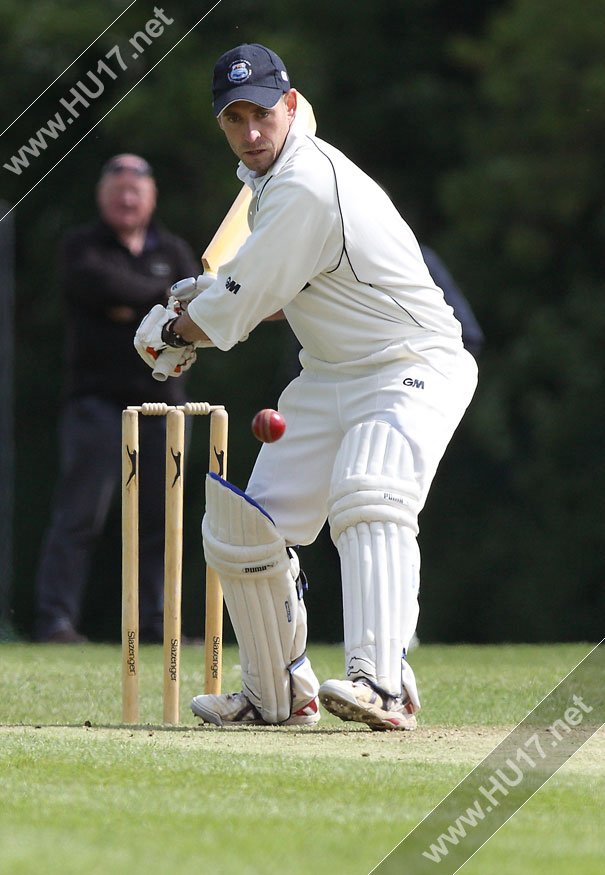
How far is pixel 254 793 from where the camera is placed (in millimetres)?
3227

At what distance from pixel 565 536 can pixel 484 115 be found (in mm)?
3770

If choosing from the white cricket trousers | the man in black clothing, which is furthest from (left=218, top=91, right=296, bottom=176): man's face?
the man in black clothing

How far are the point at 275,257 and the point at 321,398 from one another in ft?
1.40

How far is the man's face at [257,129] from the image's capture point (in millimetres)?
4363

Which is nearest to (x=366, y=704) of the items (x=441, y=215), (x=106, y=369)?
(x=106, y=369)

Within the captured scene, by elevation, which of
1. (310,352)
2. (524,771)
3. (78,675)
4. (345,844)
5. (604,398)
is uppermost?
(604,398)

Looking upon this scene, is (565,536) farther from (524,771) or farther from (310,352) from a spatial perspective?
(524,771)

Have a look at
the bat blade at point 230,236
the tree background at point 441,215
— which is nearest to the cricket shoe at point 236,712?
the bat blade at point 230,236

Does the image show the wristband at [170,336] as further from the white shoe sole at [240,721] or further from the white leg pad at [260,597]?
the white shoe sole at [240,721]

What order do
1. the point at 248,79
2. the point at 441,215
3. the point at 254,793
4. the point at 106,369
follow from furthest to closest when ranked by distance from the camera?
the point at 441,215 < the point at 106,369 < the point at 248,79 < the point at 254,793

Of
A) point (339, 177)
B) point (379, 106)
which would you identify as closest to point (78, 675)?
point (339, 177)

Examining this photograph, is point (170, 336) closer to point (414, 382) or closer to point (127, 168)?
point (414, 382)

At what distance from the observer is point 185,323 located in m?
4.41

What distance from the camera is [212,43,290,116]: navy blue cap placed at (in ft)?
14.1
